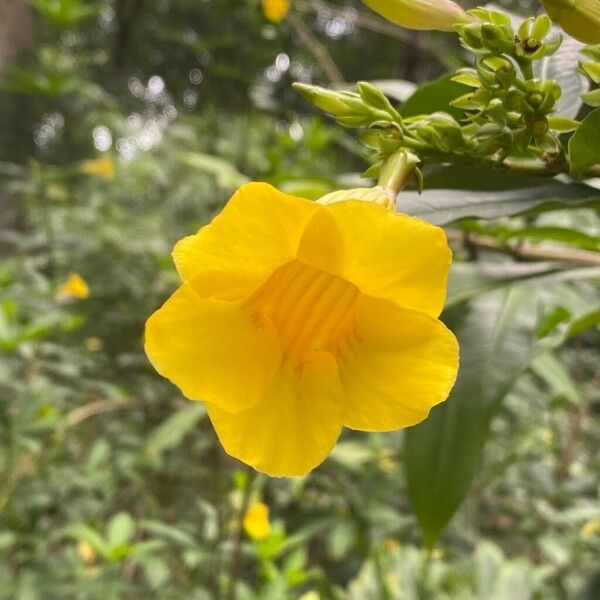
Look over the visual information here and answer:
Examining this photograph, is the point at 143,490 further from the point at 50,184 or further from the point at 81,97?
the point at 81,97

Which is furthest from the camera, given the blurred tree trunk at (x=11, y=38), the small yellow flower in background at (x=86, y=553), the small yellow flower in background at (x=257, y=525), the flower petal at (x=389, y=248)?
the blurred tree trunk at (x=11, y=38)

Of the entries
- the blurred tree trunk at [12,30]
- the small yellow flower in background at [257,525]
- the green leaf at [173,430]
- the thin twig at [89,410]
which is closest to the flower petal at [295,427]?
the small yellow flower in background at [257,525]

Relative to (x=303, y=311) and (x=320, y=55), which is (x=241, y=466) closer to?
(x=320, y=55)

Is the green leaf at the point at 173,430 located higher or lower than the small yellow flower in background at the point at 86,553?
higher

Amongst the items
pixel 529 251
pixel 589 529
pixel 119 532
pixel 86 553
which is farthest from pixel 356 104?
pixel 86 553

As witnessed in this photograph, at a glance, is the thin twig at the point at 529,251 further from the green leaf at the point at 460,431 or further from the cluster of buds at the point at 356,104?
the cluster of buds at the point at 356,104
